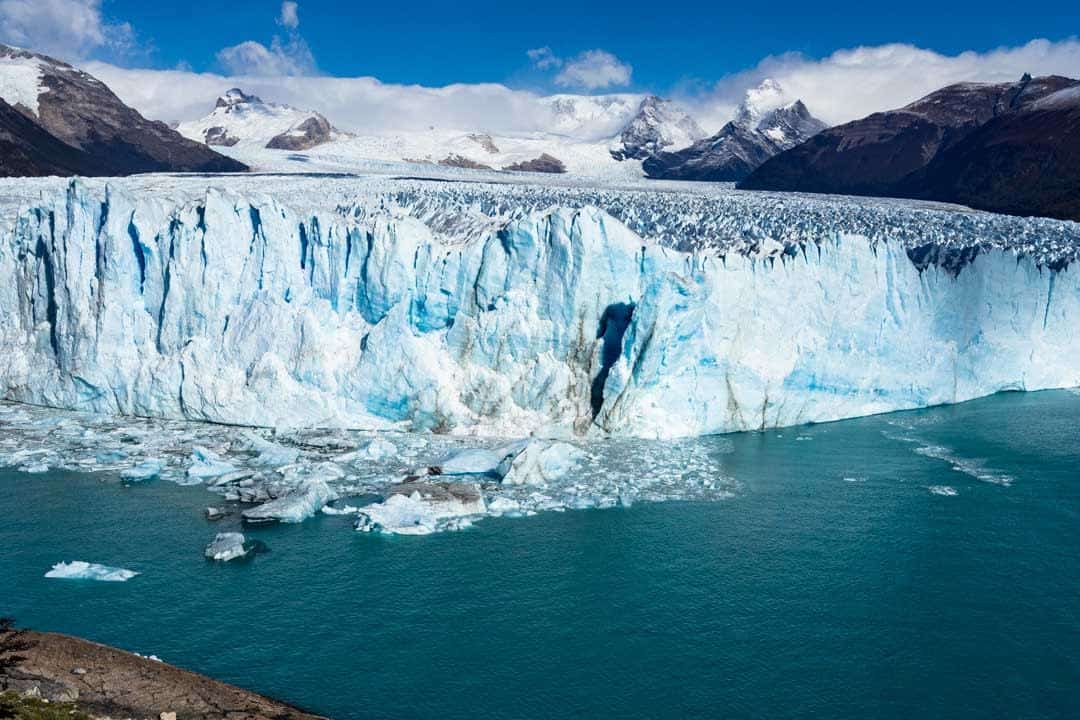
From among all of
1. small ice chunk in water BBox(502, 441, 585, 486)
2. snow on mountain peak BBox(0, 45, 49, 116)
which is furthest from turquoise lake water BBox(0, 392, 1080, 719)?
snow on mountain peak BBox(0, 45, 49, 116)

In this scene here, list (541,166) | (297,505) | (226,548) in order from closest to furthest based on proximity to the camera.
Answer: (226,548)
(297,505)
(541,166)

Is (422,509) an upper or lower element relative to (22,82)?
lower

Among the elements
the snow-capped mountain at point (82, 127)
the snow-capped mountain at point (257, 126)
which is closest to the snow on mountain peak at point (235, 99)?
the snow-capped mountain at point (257, 126)

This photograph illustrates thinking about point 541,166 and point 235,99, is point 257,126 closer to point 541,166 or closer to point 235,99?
point 235,99

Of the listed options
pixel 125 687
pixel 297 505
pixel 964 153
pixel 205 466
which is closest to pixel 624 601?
pixel 297 505

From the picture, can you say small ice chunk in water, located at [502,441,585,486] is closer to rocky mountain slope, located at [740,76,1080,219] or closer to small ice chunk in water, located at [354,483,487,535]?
small ice chunk in water, located at [354,483,487,535]

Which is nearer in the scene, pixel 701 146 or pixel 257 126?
pixel 701 146
